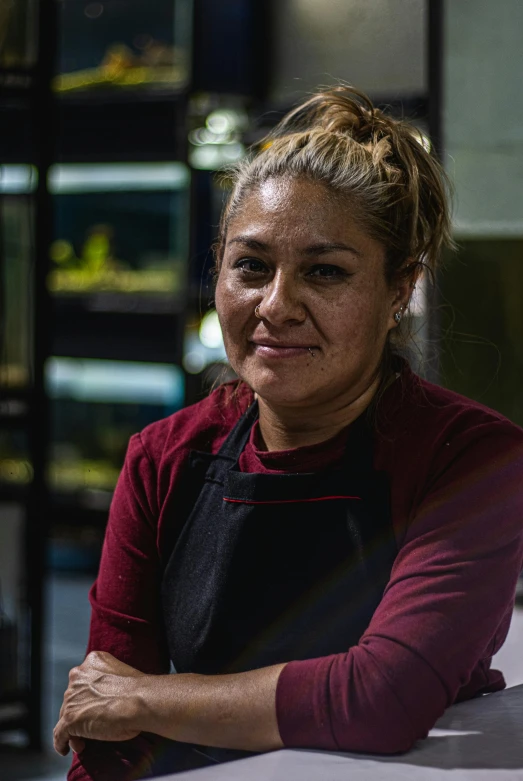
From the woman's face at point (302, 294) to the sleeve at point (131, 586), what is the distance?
0.21m

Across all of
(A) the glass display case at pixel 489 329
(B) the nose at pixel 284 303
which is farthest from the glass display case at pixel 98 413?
(B) the nose at pixel 284 303

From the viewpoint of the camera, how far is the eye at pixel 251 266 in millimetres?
1151

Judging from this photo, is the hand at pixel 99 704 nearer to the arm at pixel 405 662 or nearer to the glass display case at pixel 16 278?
the arm at pixel 405 662

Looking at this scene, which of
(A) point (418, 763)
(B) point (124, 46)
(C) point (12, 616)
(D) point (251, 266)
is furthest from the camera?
(B) point (124, 46)

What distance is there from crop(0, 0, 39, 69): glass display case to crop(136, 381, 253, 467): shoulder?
1826mm

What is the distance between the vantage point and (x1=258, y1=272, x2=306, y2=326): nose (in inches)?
43.6

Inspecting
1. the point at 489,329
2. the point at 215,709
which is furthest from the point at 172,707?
the point at 489,329

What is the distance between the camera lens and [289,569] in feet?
3.76

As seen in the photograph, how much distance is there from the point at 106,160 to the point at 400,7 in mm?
2711

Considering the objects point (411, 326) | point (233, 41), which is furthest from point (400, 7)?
point (233, 41)

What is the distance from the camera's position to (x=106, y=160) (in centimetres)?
441

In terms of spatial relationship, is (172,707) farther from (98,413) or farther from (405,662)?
(98,413)

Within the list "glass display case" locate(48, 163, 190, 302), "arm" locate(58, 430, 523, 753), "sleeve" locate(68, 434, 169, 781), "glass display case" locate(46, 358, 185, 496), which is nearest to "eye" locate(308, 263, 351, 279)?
"arm" locate(58, 430, 523, 753)

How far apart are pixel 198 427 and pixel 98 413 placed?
356 cm
